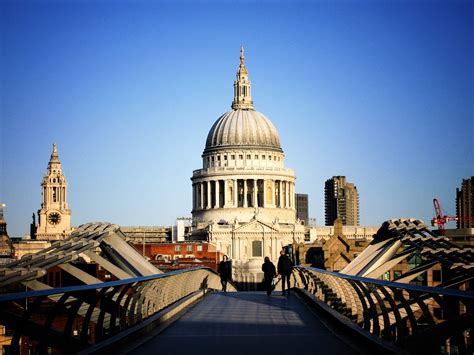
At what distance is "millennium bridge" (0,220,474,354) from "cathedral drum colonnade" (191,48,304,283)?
12772cm

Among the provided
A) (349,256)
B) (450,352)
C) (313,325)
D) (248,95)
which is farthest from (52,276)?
(248,95)

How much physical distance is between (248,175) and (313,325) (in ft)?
512

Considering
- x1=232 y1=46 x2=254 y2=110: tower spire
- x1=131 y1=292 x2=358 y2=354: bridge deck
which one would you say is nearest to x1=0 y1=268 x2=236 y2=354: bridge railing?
x1=131 y1=292 x2=358 y2=354: bridge deck

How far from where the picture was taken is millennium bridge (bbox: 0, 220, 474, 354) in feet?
38.1

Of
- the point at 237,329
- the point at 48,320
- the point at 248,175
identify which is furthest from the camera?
the point at 248,175

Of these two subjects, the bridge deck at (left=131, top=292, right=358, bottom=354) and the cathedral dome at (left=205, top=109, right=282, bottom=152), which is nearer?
the bridge deck at (left=131, top=292, right=358, bottom=354)

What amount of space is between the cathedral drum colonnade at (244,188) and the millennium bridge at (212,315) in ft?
419

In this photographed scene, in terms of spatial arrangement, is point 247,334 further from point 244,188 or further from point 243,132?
point 243,132

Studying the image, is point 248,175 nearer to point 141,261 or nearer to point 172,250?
point 172,250

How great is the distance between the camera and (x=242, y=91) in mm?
194750

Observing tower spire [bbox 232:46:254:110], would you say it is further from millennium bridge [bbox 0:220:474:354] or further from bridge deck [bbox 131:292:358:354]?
bridge deck [bbox 131:292:358:354]

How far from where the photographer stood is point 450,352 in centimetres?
1109

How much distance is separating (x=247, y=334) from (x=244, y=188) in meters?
159

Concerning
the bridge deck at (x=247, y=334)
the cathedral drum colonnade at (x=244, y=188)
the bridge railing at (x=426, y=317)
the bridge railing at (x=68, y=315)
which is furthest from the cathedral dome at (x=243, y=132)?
the bridge railing at (x=426, y=317)
